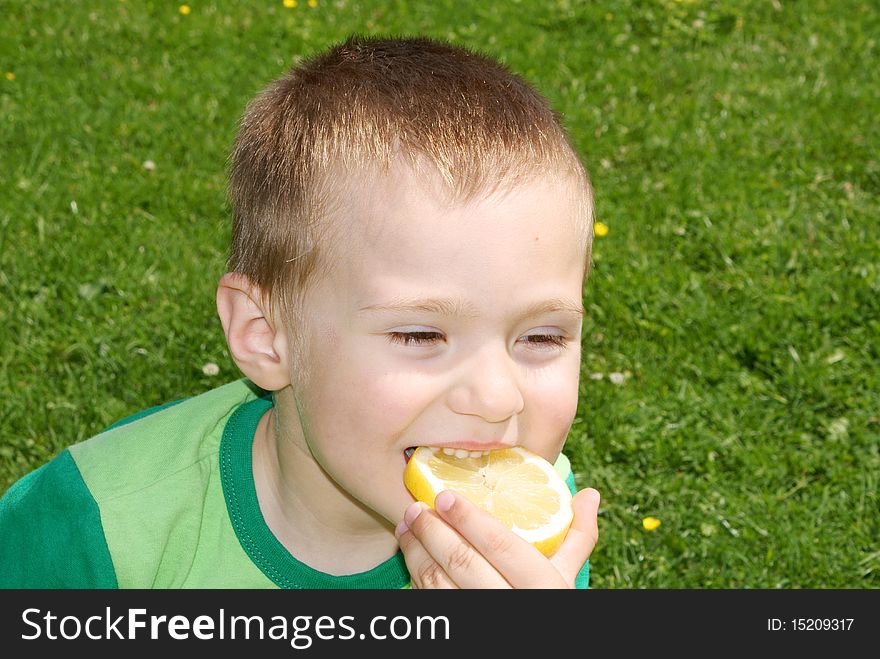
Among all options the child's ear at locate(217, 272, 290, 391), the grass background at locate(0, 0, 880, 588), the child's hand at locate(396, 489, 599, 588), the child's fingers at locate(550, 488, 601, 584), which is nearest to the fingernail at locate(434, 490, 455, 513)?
the child's hand at locate(396, 489, 599, 588)

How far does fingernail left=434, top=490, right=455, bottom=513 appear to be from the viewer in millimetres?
2379

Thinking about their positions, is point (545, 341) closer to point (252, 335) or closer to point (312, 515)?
point (252, 335)

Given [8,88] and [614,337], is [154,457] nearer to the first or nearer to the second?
[614,337]

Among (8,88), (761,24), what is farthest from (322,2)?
(761,24)

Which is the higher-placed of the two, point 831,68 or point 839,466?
point 831,68

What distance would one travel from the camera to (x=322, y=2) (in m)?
7.75

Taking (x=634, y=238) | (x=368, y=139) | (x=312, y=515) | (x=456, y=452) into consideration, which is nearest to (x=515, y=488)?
(x=456, y=452)

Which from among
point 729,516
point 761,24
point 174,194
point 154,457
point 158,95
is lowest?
point 729,516

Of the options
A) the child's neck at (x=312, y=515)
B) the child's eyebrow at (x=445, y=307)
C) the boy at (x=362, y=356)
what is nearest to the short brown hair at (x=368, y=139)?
the boy at (x=362, y=356)

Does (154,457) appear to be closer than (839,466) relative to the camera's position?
Yes

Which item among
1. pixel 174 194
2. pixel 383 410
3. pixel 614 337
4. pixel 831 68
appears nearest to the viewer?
pixel 383 410

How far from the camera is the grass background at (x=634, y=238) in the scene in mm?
4316
